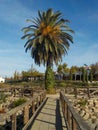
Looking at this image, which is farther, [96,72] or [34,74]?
[34,74]

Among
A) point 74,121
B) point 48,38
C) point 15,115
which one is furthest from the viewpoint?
point 48,38

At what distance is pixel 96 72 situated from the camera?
85.4 metres

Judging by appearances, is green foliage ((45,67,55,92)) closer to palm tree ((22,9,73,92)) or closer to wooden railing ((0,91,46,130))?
palm tree ((22,9,73,92))

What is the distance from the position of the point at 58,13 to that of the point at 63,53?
17.9 ft

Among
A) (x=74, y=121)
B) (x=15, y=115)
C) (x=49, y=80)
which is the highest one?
(x=49, y=80)

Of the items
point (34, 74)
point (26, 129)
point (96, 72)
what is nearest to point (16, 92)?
point (26, 129)

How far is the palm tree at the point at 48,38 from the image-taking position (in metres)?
38.4

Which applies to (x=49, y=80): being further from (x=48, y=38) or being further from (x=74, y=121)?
(x=74, y=121)

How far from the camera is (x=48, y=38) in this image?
38938mm

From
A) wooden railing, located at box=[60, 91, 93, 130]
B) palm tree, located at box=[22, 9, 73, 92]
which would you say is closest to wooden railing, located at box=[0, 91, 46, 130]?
wooden railing, located at box=[60, 91, 93, 130]

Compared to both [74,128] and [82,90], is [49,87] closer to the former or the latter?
[82,90]

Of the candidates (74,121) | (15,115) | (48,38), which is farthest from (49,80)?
(74,121)

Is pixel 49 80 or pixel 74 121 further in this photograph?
pixel 49 80

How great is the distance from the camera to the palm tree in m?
38.4
